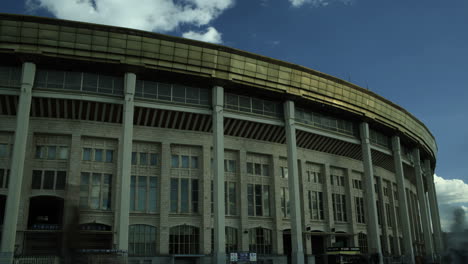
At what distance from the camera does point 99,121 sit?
37.9 m

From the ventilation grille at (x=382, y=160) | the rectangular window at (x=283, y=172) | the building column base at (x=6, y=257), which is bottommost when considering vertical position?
the building column base at (x=6, y=257)

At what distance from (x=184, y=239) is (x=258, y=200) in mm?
8949

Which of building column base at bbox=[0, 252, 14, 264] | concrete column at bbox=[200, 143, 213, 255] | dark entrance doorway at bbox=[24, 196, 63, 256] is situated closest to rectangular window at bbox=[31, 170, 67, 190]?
dark entrance doorway at bbox=[24, 196, 63, 256]

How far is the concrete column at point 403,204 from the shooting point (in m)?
51.1

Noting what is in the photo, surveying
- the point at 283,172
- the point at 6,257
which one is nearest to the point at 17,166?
the point at 6,257

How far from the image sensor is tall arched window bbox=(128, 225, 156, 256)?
3631 centimetres

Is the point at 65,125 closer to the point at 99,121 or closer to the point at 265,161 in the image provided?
the point at 99,121

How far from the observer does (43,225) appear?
3350 cm

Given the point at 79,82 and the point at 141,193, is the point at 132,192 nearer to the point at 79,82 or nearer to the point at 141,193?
the point at 141,193

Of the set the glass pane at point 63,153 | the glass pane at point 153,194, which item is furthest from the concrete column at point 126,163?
the glass pane at point 63,153

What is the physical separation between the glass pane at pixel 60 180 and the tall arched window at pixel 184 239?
10.0 meters

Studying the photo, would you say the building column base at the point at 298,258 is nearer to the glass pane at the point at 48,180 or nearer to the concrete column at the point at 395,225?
the glass pane at the point at 48,180

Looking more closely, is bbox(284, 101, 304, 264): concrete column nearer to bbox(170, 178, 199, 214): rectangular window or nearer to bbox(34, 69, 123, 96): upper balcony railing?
bbox(170, 178, 199, 214): rectangular window

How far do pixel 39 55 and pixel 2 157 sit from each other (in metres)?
9.02
